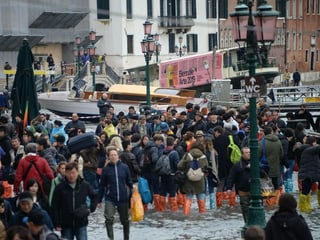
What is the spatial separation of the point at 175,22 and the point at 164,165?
51963mm

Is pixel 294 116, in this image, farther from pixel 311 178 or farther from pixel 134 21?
pixel 134 21

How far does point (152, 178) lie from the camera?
61.2ft

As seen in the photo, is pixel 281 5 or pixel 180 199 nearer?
pixel 180 199

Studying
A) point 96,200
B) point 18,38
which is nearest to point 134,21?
point 18,38

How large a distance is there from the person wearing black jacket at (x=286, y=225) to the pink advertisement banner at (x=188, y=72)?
41.9 meters

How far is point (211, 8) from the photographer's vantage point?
242 feet

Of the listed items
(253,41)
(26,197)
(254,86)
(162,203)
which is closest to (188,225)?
(162,203)

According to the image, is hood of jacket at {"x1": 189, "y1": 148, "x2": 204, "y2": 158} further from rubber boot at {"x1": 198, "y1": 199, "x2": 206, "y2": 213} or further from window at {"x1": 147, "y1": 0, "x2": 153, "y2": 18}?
window at {"x1": 147, "y1": 0, "x2": 153, "y2": 18}

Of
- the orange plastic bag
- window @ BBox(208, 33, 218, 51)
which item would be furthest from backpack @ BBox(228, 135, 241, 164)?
window @ BBox(208, 33, 218, 51)

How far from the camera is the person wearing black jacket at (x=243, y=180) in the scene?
16.5 meters

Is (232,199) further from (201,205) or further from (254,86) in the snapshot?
(254,86)

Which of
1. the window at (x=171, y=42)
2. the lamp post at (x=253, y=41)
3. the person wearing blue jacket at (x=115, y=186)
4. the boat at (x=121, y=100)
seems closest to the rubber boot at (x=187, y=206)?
the lamp post at (x=253, y=41)

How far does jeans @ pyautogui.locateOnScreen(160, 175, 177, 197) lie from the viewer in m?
18.5

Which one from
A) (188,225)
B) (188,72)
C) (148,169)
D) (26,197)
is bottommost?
(188,225)
